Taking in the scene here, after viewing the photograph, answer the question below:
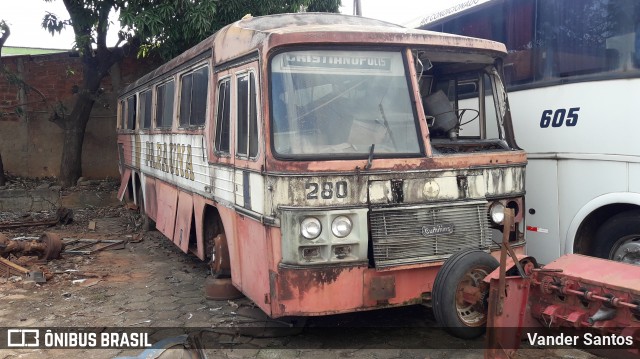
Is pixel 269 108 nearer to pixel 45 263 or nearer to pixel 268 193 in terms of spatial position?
pixel 268 193

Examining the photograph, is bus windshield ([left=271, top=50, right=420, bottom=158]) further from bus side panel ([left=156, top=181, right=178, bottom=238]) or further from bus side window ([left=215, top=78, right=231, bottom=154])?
bus side panel ([left=156, top=181, right=178, bottom=238])

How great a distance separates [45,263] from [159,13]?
16.9 ft

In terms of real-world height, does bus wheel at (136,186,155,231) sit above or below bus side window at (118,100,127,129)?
below

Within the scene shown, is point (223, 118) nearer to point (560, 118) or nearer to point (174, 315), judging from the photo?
point (174, 315)

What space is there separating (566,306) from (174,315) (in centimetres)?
378

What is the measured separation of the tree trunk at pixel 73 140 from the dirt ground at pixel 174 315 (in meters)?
5.61

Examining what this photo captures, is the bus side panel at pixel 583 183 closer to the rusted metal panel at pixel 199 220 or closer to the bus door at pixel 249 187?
the bus door at pixel 249 187

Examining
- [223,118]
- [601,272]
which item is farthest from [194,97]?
[601,272]

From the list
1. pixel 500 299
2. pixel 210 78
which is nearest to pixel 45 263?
pixel 210 78

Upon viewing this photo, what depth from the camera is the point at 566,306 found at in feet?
10.8

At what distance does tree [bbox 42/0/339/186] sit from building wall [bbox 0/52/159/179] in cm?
78

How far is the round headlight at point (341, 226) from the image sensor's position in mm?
4184

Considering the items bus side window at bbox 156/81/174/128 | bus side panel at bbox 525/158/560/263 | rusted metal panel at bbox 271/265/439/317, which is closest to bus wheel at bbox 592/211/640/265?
bus side panel at bbox 525/158/560/263

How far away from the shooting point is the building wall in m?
14.1
